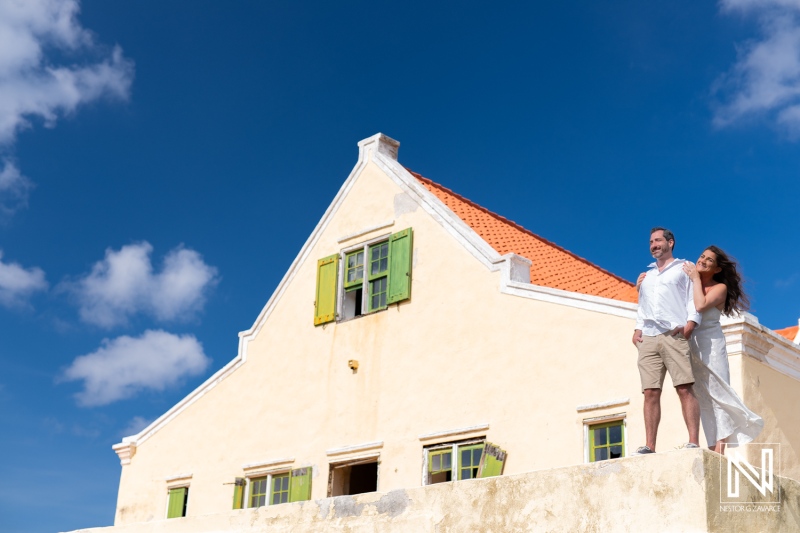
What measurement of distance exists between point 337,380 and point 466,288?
2942mm

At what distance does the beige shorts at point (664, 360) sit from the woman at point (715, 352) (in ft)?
0.77

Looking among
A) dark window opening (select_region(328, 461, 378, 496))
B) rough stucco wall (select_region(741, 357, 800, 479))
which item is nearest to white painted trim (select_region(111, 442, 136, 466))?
dark window opening (select_region(328, 461, 378, 496))

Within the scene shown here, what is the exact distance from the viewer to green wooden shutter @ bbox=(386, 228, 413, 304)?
651 inches

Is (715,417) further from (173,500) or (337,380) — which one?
(173,500)

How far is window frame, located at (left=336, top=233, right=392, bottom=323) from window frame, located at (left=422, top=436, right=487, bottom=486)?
8.86 ft

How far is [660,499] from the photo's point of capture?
7488mm

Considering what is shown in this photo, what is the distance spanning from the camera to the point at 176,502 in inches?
744

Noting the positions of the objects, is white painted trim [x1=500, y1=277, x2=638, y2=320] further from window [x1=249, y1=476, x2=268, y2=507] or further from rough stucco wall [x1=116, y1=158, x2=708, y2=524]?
window [x1=249, y1=476, x2=268, y2=507]

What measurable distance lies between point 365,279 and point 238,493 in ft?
14.3

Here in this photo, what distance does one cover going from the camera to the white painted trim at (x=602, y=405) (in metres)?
13.3

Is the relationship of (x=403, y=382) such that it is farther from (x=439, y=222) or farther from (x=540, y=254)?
(x=540, y=254)

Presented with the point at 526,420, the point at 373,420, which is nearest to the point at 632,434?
the point at 526,420

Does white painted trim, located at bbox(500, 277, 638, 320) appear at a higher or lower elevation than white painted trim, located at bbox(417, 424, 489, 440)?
higher

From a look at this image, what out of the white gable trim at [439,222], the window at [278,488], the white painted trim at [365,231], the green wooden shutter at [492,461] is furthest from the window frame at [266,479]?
the white painted trim at [365,231]
